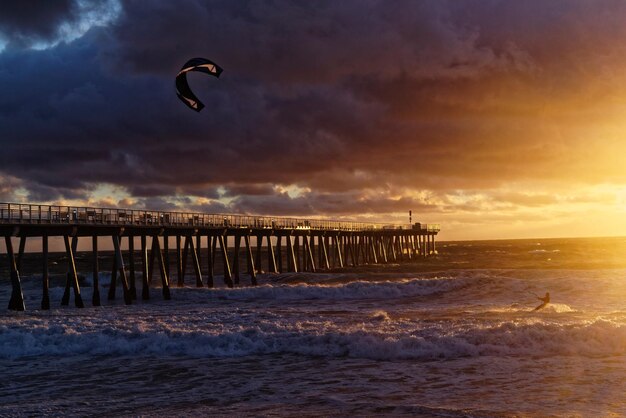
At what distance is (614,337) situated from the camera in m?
17.7

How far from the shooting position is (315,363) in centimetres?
1622

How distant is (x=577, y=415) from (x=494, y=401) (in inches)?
58.2

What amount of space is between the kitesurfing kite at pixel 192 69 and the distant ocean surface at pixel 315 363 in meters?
7.64

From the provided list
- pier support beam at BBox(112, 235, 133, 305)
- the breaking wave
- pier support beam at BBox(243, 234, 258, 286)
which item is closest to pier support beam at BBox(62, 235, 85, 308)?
pier support beam at BBox(112, 235, 133, 305)

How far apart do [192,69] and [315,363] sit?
12.2 meters

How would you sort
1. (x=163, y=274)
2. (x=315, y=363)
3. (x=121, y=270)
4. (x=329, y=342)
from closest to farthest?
1. (x=315, y=363)
2. (x=329, y=342)
3. (x=121, y=270)
4. (x=163, y=274)

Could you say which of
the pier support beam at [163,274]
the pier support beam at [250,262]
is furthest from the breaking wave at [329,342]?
the pier support beam at [250,262]

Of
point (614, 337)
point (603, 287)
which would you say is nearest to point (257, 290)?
point (603, 287)

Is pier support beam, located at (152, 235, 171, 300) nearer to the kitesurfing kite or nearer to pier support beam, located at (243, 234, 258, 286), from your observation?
pier support beam, located at (243, 234, 258, 286)

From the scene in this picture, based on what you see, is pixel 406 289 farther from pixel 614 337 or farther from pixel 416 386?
pixel 416 386

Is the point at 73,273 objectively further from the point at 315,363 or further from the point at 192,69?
the point at 315,363

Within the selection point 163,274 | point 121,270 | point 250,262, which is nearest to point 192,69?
point 121,270

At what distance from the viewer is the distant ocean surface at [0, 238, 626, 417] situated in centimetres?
1219

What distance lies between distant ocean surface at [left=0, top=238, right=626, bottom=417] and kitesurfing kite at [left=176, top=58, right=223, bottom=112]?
7.64m
